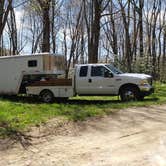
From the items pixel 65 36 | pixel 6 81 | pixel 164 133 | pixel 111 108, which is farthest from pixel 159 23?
pixel 164 133

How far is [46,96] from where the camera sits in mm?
21578

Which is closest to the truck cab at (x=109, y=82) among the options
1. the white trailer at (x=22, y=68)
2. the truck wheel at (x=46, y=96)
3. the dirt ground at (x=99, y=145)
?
the truck wheel at (x=46, y=96)

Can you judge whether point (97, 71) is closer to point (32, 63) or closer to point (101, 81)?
point (101, 81)

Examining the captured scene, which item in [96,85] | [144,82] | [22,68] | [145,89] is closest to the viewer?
[145,89]

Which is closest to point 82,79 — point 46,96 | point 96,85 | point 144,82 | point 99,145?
point 96,85

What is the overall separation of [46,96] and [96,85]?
2739 millimetres

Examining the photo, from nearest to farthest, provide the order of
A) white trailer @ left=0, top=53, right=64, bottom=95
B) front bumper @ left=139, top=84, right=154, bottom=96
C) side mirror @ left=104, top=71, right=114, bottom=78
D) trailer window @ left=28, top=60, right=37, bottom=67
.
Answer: front bumper @ left=139, top=84, right=154, bottom=96 < side mirror @ left=104, top=71, right=114, bottom=78 < white trailer @ left=0, top=53, right=64, bottom=95 < trailer window @ left=28, top=60, right=37, bottom=67

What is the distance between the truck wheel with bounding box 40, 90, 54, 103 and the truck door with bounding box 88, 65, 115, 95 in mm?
2086

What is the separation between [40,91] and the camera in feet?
71.1

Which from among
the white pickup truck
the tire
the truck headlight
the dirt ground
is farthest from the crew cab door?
the dirt ground

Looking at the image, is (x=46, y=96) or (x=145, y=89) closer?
(x=145, y=89)

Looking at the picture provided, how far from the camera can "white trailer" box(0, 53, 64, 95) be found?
21.9m

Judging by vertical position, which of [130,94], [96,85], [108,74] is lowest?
[130,94]

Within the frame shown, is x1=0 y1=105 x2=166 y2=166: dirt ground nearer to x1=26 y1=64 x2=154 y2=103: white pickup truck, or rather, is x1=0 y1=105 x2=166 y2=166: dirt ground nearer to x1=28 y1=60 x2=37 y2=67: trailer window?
x1=26 y1=64 x2=154 y2=103: white pickup truck
